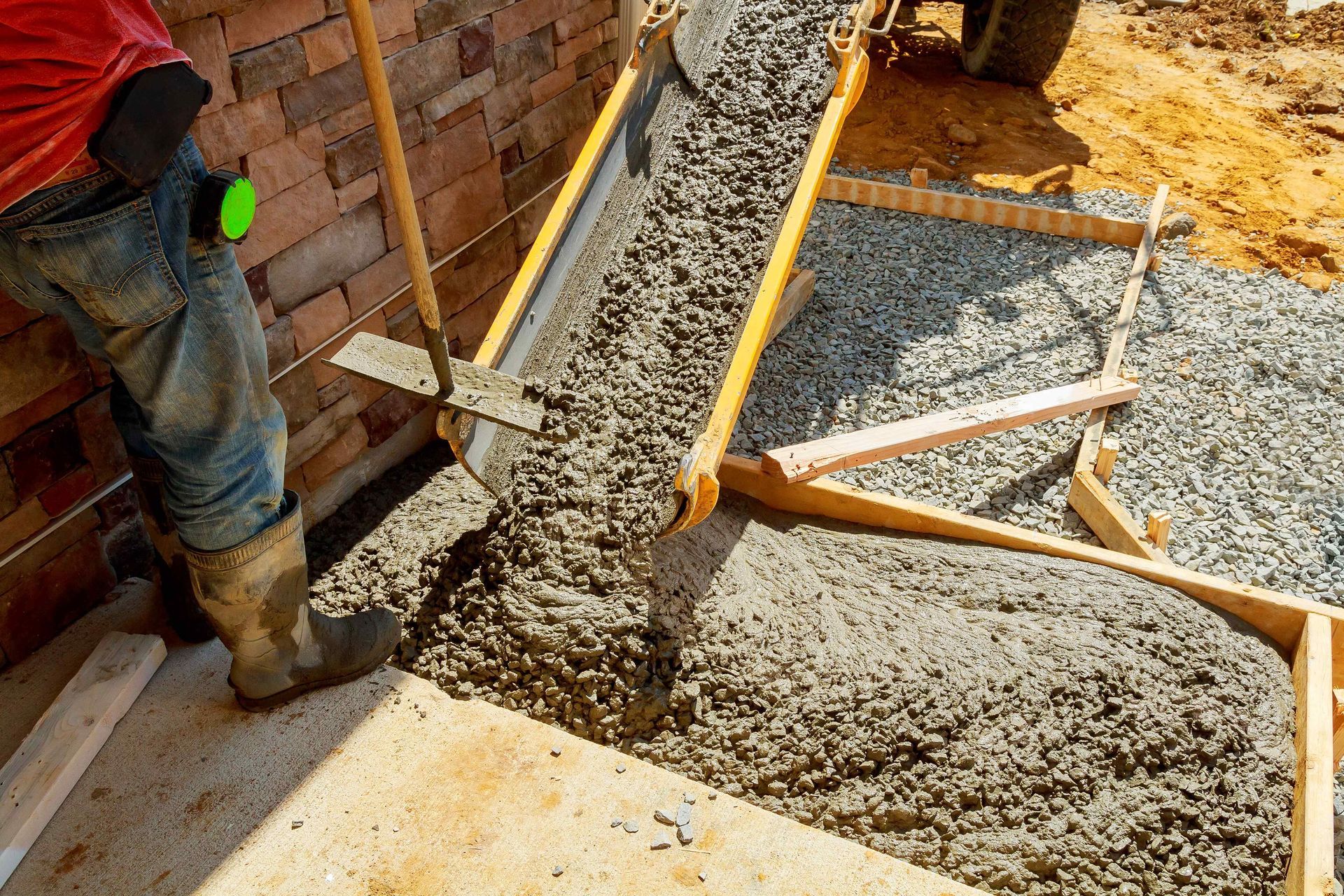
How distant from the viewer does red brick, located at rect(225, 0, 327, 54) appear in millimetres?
2373

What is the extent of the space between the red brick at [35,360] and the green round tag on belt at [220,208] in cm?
61

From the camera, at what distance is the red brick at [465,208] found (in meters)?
3.21

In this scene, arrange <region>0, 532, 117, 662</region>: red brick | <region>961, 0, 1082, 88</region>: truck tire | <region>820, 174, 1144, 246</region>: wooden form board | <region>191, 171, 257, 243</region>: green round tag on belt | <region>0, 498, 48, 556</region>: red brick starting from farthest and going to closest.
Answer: <region>961, 0, 1082, 88</region>: truck tire → <region>820, 174, 1144, 246</region>: wooden form board → <region>0, 532, 117, 662</region>: red brick → <region>0, 498, 48, 556</region>: red brick → <region>191, 171, 257, 243</region>: green round tag on belt

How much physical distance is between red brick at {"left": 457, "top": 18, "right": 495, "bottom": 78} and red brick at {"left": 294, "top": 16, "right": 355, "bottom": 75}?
496mm

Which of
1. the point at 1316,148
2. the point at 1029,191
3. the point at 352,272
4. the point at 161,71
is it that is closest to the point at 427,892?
the point at 161,71

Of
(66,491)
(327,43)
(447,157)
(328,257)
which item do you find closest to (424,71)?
(447,157)

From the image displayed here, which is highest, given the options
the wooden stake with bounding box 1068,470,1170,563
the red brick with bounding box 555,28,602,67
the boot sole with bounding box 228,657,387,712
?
the red brick with bounding box 555,28,602,67

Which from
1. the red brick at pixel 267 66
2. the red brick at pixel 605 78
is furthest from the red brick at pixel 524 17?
the red brick at pixel 267 66

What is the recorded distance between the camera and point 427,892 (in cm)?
192

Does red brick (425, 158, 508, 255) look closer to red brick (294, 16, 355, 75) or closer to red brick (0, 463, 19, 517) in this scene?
red brick (294, 16, 355, 75)

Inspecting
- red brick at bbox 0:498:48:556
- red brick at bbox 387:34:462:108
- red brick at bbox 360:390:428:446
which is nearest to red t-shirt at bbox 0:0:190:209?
red brick at bbox 0:498:48:556

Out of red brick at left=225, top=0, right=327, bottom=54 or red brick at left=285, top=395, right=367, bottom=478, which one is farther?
red brick at left=285, top=395, right=367, bottom=478

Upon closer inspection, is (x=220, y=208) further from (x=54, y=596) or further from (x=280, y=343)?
(x=54, y=596)

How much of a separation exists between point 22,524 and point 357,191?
133 cm
